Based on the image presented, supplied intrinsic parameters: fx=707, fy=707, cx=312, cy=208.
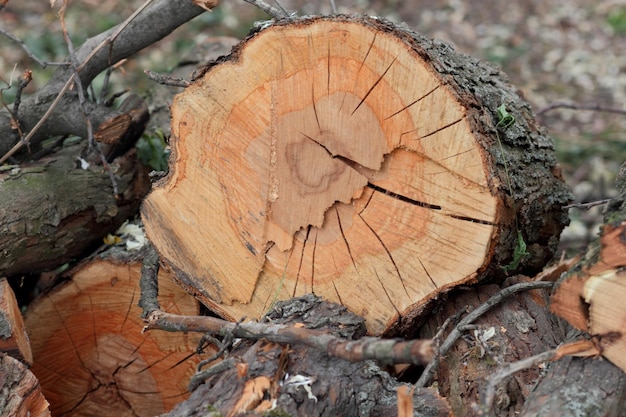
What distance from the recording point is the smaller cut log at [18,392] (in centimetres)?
218

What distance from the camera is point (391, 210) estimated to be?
217cm

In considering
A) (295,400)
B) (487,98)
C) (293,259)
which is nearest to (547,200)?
(487,98)

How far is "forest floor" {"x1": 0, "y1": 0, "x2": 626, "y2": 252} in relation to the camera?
5.73 m

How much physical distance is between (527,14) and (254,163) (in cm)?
567

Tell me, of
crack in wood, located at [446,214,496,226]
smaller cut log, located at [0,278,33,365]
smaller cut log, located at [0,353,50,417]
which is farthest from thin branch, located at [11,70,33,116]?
crack in wood, located at [446,214,496,226]

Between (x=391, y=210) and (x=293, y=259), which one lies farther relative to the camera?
(x=293, y=259)

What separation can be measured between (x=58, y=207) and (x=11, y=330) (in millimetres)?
514

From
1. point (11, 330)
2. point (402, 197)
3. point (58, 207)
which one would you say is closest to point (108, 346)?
point (11, 330)

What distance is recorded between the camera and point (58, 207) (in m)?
2.66

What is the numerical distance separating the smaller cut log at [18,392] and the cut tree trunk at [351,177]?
591mm

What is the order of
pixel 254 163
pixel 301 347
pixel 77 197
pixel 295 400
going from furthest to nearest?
1. pixel 77 197
2. pixel 254 163
3. pixel 301 347
4. pixel 295 400

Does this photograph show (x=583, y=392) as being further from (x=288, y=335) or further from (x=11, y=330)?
(x=11, y=330)

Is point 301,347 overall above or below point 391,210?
below

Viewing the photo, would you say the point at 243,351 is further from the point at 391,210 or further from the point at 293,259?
the point at 391,210
